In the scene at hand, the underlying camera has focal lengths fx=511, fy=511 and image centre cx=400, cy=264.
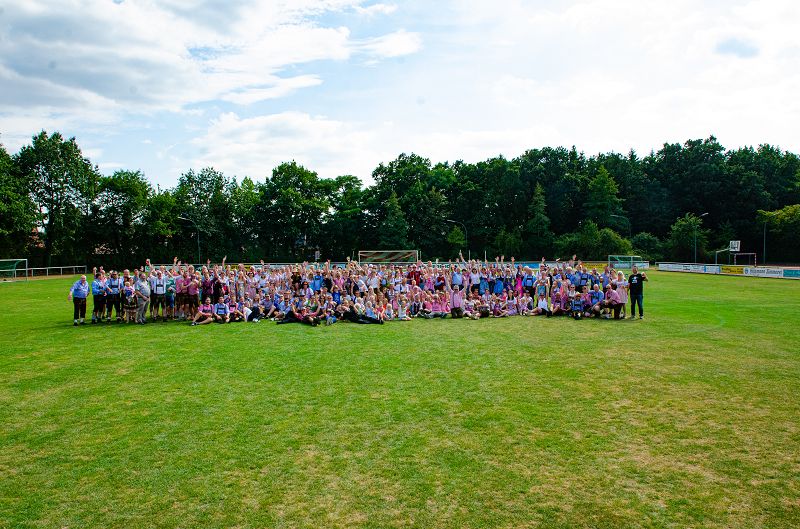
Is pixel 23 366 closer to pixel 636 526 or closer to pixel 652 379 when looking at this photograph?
pixel 636 526

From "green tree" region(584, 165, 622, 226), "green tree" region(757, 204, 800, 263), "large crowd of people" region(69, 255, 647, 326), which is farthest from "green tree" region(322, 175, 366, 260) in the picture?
"green tree" region(757, 204, 800, 263)

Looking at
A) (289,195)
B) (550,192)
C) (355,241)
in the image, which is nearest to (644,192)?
(550,192)

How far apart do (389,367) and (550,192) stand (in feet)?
203

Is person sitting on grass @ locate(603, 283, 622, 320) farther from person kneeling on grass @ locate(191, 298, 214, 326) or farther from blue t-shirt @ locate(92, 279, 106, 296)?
blue t-shirt @ locate(92, 279, 106, 296)

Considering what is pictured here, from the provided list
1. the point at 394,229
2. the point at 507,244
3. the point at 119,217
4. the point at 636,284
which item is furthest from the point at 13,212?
the point at 636,284

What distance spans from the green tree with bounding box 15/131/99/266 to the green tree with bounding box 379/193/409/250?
31.5 metres


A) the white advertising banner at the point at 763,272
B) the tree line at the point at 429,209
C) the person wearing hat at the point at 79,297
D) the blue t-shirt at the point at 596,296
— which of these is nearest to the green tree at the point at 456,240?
the tree line at the point at 429,209

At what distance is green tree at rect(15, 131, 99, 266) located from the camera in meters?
51.2

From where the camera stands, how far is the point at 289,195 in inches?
2402

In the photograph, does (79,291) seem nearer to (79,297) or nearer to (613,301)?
(79,297)

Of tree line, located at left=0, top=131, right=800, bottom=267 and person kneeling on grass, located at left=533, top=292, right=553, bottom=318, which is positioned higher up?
tree line, located at left=0, top=131, right=800, bottom=267

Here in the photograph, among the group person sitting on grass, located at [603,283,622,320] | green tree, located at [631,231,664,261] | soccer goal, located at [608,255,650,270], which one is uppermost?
green tree, located at [631,231,664,261]

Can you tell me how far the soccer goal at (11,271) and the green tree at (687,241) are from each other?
61946mm

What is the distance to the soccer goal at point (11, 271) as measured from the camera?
37.3m
